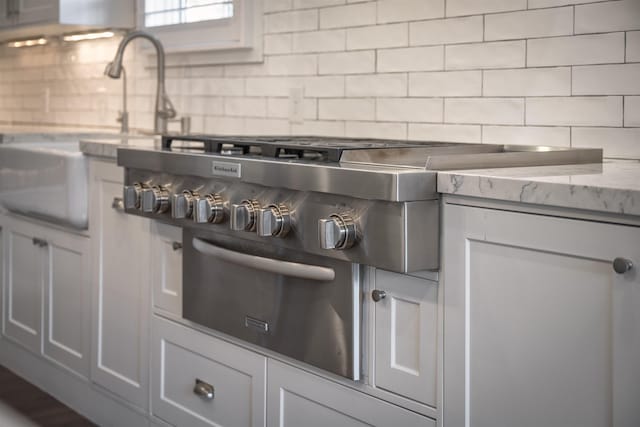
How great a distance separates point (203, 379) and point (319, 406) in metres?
0.52

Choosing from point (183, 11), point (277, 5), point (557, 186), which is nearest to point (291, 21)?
point (277, 5)

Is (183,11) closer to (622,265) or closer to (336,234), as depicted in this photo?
(336,234)

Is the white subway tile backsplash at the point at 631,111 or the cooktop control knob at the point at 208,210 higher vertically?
the white subway tile backsplash at the point at 631,111

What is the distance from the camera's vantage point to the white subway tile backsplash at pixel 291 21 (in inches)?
121

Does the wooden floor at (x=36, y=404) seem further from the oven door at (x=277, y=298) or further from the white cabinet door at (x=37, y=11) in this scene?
the white cabinet door at (x=37, y=11)

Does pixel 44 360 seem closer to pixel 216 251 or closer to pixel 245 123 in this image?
pixel 245 123

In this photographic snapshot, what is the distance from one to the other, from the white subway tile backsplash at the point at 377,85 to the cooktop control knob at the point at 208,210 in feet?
2.73

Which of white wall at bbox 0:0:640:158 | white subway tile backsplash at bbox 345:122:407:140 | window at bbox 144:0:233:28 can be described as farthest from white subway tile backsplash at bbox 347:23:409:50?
window at bbox 144:0:233:28

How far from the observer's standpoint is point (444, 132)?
8.63ft

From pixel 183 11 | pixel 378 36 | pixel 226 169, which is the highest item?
pixel 183 11

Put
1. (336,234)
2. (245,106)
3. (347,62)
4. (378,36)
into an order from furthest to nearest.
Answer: (245,106) → (347,62) → (378,36) → (336,234)

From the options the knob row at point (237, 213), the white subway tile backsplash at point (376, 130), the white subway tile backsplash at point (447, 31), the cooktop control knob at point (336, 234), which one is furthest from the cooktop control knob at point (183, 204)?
the white subway tile backsplash at point (447, 31)

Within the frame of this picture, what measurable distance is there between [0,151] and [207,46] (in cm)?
90

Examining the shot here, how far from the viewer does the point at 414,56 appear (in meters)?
2.70
